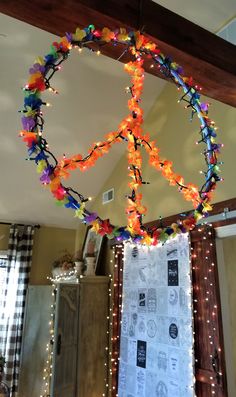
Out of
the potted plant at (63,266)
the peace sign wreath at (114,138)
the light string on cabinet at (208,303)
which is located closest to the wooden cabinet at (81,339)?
the potted plant at (63,266)

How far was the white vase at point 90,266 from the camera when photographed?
4.11m

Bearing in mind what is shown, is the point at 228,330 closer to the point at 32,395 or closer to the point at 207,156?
the point at 207,156

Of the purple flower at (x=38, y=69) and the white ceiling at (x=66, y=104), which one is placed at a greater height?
the white ceiling at (x=66, y=104)

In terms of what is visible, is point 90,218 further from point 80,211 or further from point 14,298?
point 14,298

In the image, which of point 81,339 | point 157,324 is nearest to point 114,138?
point 157,324

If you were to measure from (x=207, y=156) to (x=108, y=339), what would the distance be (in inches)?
116

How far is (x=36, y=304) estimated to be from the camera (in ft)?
14.7

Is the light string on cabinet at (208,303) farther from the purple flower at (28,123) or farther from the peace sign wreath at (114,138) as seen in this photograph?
the purple flower at (28,123)

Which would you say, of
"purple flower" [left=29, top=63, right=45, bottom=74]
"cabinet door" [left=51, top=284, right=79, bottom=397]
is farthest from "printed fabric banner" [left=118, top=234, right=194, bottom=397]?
"purple flower" [left=29, top=63, right=45, bottom=74]

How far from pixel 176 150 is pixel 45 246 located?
282 centimetres

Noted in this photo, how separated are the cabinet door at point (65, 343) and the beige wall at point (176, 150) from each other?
1.19m

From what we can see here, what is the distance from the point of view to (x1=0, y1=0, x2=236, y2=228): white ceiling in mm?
2928

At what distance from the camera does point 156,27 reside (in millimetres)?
1694

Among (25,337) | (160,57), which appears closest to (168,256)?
(160,57)
